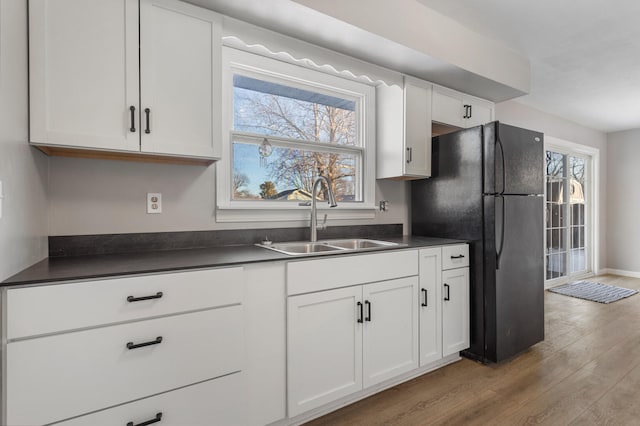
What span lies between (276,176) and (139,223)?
37.9 inches

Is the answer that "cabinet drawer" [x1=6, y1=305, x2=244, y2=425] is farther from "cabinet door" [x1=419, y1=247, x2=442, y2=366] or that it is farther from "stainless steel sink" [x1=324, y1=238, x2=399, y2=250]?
"cabinet door" [x1=419, y1=247, x2=442, y2=366]

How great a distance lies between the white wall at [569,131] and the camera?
14.1 feet

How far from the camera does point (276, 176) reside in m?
2.49

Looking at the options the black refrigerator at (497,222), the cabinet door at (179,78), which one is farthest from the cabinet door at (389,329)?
the cabinet door at (179,78)

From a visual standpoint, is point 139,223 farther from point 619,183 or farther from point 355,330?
point 619,183

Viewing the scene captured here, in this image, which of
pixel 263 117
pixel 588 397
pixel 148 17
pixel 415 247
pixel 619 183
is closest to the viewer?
pixel 148 17

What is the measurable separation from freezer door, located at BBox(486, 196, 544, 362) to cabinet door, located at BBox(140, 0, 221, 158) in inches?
77.3

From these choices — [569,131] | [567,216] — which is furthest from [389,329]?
[569,131]

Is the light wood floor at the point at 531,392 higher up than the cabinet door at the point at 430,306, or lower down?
lower down

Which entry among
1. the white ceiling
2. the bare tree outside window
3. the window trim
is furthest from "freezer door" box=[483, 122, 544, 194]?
the window trim

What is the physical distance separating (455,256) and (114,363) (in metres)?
2.15

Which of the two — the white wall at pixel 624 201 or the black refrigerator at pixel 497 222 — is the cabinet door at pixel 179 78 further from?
the white wall at pixel 624 201

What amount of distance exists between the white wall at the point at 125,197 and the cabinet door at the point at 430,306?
1230 mm

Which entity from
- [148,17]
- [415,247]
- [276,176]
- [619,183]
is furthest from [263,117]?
[619,183]
